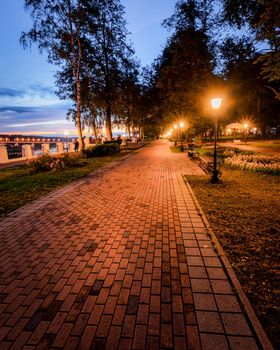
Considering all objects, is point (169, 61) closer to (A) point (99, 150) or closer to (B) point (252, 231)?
(A) point (99, 150)

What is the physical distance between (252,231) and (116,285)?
3.09 metres

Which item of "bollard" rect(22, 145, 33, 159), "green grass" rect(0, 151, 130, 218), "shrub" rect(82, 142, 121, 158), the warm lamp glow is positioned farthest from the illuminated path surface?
"bollard" rect(22, 145, 33, 159)

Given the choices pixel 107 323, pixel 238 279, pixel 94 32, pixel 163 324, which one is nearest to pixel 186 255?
pixel 238 279

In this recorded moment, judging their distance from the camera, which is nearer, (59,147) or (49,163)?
(49,163)

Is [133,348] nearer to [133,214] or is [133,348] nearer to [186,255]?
[186,255]

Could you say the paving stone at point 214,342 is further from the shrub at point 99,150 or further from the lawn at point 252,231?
the shrub at point 99,150

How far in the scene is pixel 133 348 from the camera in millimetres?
2104

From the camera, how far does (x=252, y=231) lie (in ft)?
14.6

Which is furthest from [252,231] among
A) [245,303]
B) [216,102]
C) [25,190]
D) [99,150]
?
[99,150]

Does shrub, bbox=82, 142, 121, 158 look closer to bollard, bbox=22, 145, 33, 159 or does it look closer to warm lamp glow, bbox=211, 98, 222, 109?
bollard, bbox=22, 145, 33, 159

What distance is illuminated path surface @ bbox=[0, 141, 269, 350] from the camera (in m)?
2.25

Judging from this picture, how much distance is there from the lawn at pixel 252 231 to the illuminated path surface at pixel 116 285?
0.94 feet

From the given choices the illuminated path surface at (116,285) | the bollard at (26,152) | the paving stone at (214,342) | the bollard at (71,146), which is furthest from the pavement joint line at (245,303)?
the bollard at (71,146)

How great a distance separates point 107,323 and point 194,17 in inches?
1418
